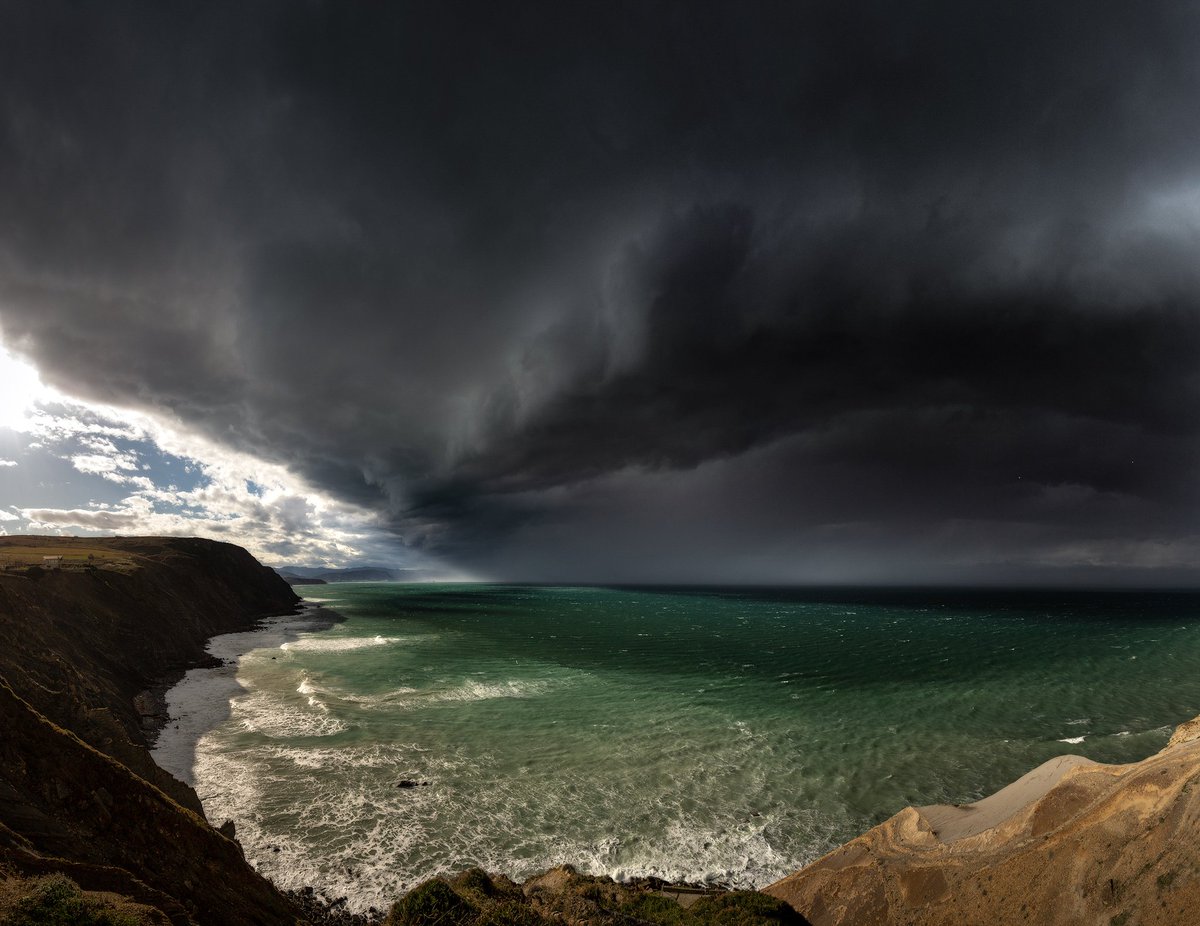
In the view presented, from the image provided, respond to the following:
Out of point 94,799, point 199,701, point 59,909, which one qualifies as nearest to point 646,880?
point 59,909

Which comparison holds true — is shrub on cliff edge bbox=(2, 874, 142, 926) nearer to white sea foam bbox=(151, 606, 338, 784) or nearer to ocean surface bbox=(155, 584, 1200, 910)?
ocean surface bbox=(155, 584, 1200, 910)

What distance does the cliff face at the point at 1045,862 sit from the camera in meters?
9.01

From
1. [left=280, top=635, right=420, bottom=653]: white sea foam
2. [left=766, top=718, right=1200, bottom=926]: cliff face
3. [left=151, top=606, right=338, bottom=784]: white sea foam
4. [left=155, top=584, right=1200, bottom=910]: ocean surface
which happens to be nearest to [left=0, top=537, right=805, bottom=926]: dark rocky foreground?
[left=766, top=718, right=1200, bottom=926]: cliff face

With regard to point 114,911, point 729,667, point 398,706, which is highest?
point 114,911

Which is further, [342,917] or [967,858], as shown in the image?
[342,917]

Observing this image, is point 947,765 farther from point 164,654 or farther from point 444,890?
point 164,654

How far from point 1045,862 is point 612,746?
71.0ft

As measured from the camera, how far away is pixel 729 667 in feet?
174

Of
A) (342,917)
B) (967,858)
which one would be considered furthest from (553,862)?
(967,858)

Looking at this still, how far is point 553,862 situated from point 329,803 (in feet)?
35.8

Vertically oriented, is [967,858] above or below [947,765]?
above

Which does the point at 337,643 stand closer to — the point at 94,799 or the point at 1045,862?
the point at 94,799

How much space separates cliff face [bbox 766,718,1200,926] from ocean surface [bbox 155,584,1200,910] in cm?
542

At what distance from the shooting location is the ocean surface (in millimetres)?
18406
